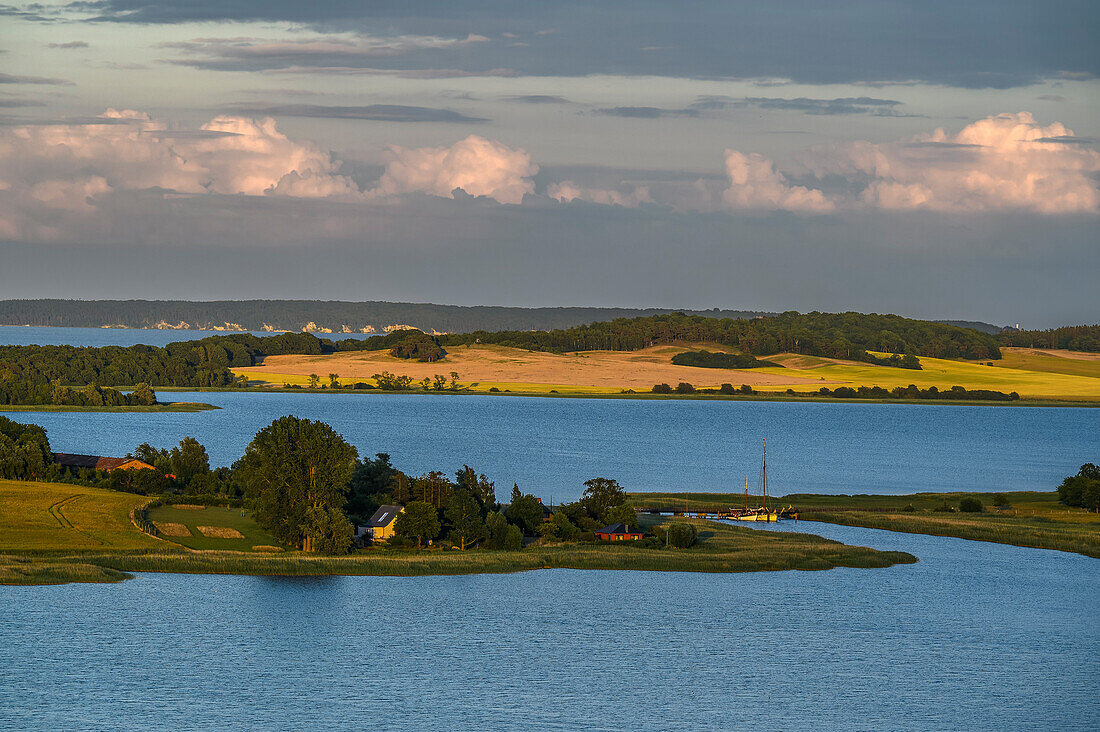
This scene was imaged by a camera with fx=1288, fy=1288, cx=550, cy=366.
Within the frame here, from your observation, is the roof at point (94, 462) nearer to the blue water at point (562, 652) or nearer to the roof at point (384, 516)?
the roof at point (384, 516)

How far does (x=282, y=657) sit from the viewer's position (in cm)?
5266

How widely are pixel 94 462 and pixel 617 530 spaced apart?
45.9 metres

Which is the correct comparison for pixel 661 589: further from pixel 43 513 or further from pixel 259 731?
pixel 43 513

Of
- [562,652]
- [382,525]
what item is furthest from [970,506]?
[562,652]

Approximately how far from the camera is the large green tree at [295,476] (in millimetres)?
72188

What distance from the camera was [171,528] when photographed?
246 feet

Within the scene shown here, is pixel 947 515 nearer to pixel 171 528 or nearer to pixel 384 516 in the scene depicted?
pixel 384 516

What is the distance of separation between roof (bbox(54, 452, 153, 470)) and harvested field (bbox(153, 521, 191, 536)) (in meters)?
20.1

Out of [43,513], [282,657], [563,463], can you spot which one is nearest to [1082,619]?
[282,657]

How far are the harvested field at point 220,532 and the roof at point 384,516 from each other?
7.64 meters

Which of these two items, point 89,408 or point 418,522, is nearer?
point 418,522

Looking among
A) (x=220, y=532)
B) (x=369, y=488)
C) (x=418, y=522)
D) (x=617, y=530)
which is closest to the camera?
(x=418, y=522)

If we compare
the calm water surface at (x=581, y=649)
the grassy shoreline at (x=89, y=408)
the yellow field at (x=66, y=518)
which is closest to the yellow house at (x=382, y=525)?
the calm water surface at (x=581, y=649)

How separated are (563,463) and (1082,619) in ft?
229
